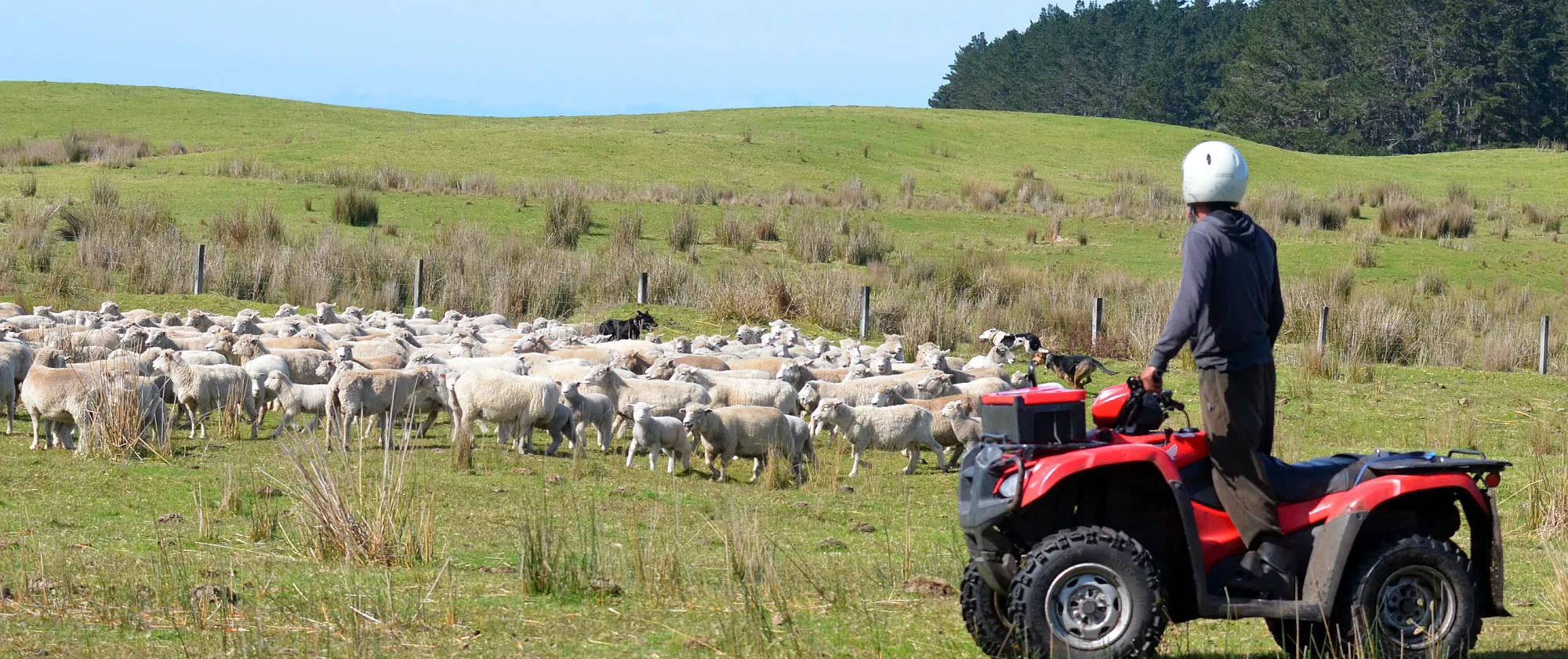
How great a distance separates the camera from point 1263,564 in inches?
256

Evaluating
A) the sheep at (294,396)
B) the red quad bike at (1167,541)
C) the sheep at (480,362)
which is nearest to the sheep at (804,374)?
the sheep at (480,362)

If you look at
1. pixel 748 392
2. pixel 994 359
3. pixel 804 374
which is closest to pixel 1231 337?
pixel 748 392

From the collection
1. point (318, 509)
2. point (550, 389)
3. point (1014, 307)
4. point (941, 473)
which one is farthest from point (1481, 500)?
point (1014, 307)

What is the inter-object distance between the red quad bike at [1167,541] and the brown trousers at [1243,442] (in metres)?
0.14

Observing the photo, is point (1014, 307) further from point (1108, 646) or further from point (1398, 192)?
point (1398, 192)

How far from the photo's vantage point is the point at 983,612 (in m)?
6.65

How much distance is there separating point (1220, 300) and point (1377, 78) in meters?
93.2

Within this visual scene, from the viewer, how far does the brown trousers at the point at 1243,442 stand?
6254mm

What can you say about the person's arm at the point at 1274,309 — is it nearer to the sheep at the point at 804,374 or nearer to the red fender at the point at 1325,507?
the red fender at the point at 1325,507

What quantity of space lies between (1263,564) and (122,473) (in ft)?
31.4

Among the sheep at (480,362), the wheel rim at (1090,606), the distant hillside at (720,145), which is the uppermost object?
the distant hillside at (720,145)

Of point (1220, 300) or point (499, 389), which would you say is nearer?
point (1220, 300)

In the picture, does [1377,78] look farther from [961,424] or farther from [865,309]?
[961,424]

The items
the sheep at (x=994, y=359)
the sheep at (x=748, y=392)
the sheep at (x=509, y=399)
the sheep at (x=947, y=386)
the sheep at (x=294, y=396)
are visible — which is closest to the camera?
the sheep at (x=509, y=399)
